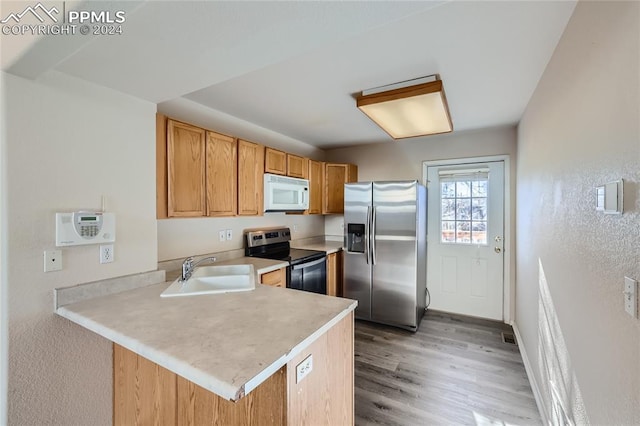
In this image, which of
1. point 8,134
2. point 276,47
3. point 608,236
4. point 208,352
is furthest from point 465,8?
point 8,134

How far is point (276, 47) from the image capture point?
1.25 meters

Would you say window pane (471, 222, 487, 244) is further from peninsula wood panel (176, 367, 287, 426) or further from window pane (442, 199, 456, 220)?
peninsula wood panel (176, 367, 287, 426)

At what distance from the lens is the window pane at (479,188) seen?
3646 millimetres

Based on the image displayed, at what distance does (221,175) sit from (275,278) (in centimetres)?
106

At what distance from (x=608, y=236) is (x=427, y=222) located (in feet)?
9.86

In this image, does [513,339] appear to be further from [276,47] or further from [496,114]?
[276,47]

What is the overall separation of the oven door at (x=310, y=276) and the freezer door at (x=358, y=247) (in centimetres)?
43

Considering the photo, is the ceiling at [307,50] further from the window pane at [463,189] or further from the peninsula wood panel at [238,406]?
the peninsula wood panel at [238,406]

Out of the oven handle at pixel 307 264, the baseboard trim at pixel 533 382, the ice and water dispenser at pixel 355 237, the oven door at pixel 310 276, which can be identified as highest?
the ice and water dispenser at pixel 355 237

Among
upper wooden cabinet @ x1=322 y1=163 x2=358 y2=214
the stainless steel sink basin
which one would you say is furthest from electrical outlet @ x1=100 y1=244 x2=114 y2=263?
upper wooden cabinet @ x1=322 y1=163 x2=358 y2=214

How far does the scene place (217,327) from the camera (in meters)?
1.20

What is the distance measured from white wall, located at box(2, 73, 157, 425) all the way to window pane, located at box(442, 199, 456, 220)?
140 inches

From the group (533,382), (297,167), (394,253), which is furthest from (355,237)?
(533,382)

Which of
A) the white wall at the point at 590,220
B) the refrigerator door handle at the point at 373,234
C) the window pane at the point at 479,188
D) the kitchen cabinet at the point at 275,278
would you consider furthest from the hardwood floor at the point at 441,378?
the window pane at the point at 479,188
